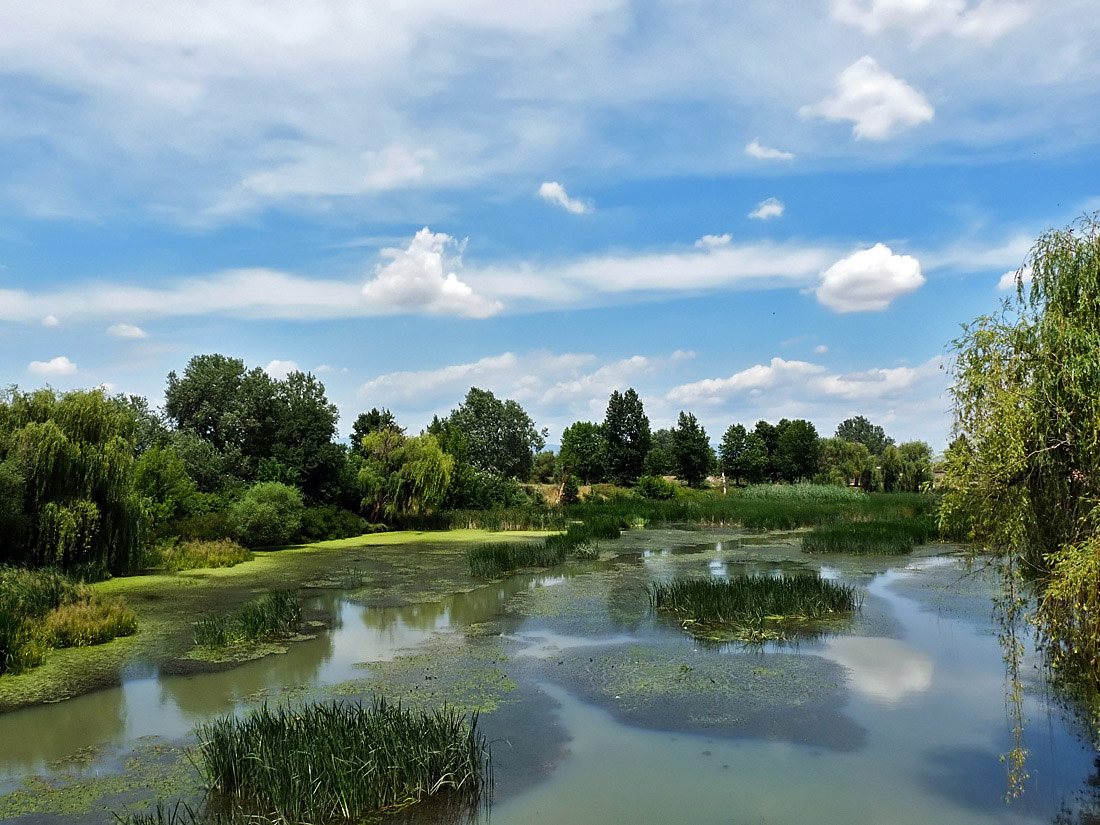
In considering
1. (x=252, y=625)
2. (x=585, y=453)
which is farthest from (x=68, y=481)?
(x=585, y=453)

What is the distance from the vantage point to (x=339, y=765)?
21.0ft

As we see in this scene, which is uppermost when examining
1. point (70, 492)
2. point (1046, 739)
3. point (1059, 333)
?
point (1059, 333)

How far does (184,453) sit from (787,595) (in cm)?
2628

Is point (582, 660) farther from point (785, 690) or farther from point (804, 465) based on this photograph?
point (804, 465)

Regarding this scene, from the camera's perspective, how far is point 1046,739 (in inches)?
315

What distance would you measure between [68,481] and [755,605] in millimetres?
15389

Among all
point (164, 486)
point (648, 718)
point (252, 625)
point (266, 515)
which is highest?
point (164, 486)

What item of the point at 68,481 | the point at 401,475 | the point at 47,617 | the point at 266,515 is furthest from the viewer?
the point at 401,475

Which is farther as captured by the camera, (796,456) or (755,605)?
(796,456)

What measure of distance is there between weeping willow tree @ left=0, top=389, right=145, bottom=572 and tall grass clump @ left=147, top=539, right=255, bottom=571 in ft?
7.01

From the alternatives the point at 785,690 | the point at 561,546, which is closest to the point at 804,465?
the point at 561,546

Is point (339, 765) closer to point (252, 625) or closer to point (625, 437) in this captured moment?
point (252, 625)

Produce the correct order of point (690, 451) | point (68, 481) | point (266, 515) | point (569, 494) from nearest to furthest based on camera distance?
1. point (68, 481)
2. point (266, 515)
3. point (569, 494)
4. point (690, 451)

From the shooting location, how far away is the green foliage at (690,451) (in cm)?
6562
